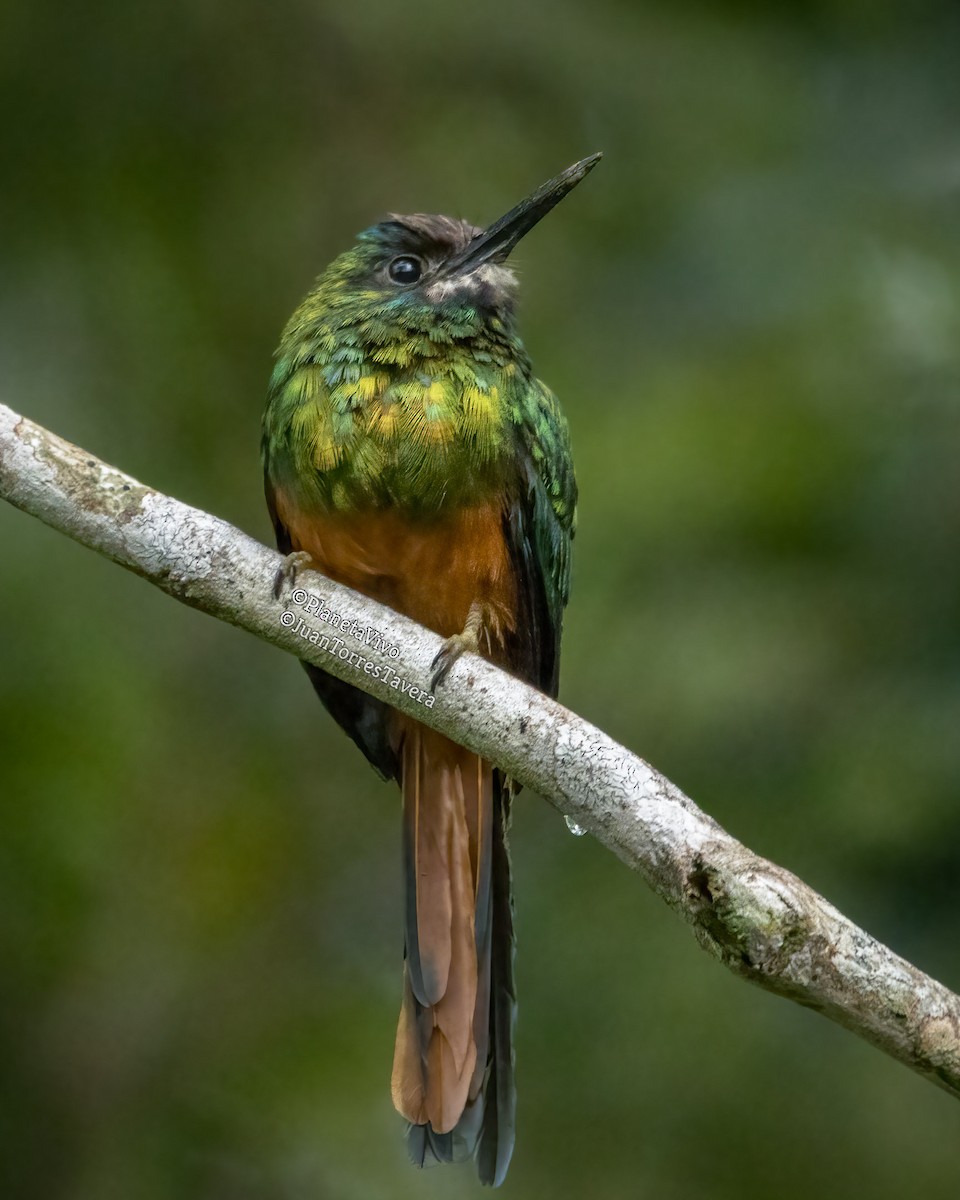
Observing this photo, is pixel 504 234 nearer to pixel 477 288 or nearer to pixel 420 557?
pixel 477 288

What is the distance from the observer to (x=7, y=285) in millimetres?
4195

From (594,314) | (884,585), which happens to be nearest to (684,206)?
(594,314)

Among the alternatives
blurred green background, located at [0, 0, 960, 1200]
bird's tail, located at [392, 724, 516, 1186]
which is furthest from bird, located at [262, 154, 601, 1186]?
blurred green background, located at [0, 0, 960, 1200]

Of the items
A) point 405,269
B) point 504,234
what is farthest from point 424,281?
point 504,234

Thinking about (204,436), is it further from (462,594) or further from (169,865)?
(462,594)

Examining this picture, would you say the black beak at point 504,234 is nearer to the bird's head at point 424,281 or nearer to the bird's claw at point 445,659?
the bird's head at point 424,281

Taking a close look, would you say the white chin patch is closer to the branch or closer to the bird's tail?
the branch

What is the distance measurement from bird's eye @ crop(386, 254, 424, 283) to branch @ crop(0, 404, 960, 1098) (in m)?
0.76

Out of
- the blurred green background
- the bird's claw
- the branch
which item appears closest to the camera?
the branch

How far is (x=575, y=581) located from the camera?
3963 millimetres

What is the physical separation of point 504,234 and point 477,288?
7.9 inches

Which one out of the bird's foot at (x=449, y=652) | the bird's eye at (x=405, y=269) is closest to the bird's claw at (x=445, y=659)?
the bird's foot at (x=449, y=652)

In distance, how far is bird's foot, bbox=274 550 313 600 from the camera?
2.40m

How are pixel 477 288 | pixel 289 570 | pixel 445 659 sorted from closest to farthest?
1. pixel 445 659
2. pixel 289 570
3. pixel 477 288
